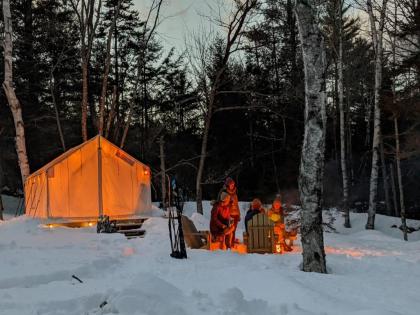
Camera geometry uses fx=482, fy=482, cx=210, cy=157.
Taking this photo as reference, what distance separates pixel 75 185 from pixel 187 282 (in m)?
11.1

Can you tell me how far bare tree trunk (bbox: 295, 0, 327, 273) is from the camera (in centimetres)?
755

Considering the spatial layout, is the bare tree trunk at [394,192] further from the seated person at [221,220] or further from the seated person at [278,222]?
the seated person at [221,220]

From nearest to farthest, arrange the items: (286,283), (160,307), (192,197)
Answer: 1. (160,307)
2. (286,283)
3. (192,197)

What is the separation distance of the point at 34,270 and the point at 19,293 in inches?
64.1

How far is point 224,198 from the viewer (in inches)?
438

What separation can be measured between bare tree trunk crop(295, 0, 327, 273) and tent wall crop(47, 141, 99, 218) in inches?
404

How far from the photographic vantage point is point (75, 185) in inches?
634

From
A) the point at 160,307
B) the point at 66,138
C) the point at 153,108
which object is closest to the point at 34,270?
the point at 160,307

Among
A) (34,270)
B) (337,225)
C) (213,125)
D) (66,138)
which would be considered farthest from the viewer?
(213,125)

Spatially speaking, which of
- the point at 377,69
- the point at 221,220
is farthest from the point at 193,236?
the point at 377,69

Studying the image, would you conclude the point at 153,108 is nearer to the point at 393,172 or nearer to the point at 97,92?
the point at 97,92

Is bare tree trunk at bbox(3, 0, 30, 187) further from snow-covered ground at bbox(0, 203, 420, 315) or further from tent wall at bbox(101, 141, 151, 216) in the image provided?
snow-covered ground at bbox(0, 203, 420, 315)

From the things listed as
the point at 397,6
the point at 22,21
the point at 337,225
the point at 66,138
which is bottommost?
the point at 337,225

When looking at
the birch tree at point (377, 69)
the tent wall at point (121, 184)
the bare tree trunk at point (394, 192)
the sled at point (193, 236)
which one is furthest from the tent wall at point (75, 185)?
the bare tree trunk at point (394, 192)
